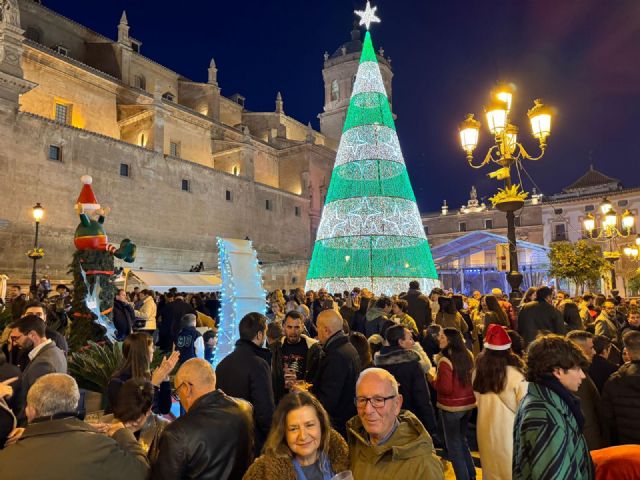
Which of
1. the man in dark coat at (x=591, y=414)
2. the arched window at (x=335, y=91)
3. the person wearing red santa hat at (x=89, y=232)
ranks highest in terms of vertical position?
the arched window at (x=335, y=91)

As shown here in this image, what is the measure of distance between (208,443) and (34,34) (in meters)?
29.8

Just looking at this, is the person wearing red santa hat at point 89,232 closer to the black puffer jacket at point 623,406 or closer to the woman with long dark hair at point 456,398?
the woman with long dark hair at point 456,398

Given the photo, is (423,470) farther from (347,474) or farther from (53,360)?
(53,360)

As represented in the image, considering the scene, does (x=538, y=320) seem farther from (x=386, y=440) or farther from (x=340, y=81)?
(x=340, y=81)

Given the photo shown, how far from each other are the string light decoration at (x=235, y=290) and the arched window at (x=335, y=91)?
43.9m

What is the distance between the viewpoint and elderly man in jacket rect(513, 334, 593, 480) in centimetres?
224

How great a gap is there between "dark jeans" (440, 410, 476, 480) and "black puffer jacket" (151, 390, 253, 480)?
2.59 m

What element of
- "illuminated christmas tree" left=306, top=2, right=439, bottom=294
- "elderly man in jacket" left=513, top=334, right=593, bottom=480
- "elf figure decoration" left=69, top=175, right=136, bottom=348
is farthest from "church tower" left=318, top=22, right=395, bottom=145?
"elderly man in jacket" left=513, top=334, right=593, bottom=480

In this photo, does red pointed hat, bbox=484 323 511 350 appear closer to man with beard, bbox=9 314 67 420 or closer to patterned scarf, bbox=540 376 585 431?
patterned scarf, bbox=540 376 585 431

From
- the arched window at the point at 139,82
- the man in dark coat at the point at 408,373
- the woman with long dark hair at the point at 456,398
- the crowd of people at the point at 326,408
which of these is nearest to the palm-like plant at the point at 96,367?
the crowd of people at the point at 326,408

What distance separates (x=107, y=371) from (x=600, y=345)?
5.44 metres

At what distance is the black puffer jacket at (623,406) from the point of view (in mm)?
3383

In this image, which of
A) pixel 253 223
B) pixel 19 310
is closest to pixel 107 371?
pixel 19 310

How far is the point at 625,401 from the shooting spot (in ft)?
11.3
